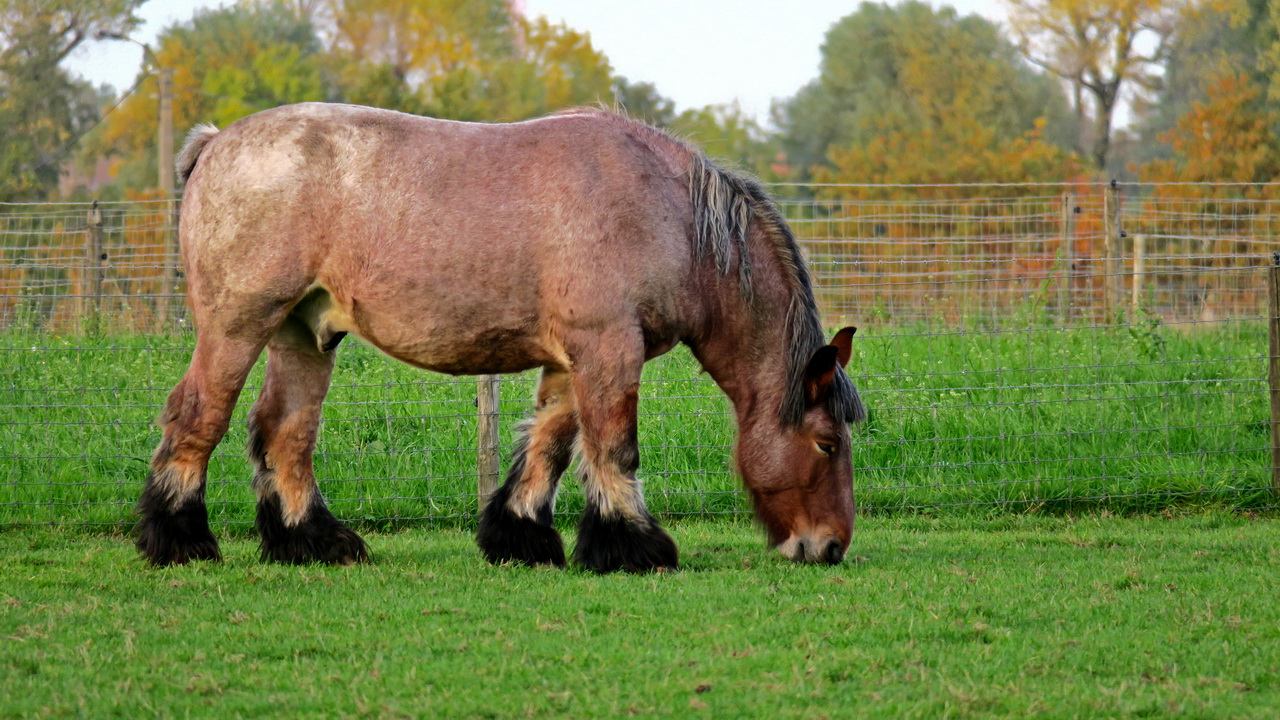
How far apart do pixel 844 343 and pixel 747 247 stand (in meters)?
0.65

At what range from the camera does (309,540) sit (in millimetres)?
5633

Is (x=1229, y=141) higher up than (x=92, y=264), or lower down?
higher up

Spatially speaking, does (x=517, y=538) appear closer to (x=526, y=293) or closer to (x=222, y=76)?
(x=526, y=293)

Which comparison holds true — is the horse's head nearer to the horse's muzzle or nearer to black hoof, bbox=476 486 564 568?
the horse's muzzle

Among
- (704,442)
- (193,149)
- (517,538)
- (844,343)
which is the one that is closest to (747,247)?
(844,343)

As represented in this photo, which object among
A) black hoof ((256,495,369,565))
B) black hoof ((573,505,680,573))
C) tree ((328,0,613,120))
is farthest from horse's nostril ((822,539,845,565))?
tree ((328,0,613,120))

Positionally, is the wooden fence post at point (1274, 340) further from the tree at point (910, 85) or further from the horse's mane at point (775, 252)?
the tree at point (910, 85)

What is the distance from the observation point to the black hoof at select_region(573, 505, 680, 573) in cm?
519

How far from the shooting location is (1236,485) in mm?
7289

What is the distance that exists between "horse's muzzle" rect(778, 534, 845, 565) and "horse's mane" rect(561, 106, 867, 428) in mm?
539

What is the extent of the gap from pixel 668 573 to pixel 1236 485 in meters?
4.19

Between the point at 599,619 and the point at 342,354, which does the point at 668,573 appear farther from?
the point at 342,354

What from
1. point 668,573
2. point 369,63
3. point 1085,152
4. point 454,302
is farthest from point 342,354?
point 1085,152

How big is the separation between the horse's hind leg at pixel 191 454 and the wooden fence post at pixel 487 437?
1.74 metres
